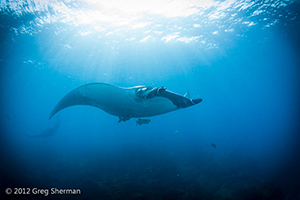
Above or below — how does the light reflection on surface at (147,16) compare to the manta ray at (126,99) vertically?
above

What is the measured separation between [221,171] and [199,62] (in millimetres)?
19115

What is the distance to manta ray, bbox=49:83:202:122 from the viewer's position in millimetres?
3760

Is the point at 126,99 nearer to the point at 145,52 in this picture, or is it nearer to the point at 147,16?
the point at 147,16

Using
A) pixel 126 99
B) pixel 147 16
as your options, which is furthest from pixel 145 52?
pixel 126 99

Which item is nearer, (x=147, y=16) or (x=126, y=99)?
(x=126, y=99)

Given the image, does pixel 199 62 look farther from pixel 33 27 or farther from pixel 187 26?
pixel 33 27

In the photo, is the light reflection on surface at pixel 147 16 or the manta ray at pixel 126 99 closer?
the manta ray at pixel 126 99

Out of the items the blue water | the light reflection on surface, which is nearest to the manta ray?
the blue water

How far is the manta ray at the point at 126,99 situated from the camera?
3760 millimetres

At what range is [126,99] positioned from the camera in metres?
4.33

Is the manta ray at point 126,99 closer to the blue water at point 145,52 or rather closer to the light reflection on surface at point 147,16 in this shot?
the blue water at point 145,52

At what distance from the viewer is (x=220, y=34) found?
15.2 metres

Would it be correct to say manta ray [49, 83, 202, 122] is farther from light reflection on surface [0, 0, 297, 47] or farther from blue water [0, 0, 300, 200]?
light reflection on surface [0, 0, 297, 47]

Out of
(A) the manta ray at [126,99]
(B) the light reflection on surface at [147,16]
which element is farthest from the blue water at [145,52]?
(A) the manta ray at [126,99]
